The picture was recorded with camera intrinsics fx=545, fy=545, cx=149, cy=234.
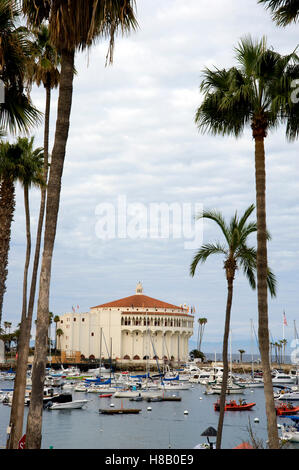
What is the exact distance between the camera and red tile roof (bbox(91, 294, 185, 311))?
16525 centimetres

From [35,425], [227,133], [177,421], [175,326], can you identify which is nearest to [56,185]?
[35,425]

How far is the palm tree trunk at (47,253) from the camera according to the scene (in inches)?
438

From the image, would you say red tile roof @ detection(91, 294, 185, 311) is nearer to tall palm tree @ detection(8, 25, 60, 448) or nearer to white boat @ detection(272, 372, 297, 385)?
white boat @ detection(272, 372, 297, 385)

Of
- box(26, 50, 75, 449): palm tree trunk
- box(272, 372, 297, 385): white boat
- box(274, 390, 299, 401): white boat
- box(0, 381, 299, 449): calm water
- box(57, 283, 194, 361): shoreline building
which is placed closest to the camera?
box(26, 50, 75, 449): palm tree trunk

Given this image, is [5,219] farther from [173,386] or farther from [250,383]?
[250,383]

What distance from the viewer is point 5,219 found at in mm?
20984

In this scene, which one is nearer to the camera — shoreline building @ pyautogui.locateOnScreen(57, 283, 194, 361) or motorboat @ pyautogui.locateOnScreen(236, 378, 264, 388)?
motorboat @ pyautogui.locateOnScreen(236, 378, 264, 388)

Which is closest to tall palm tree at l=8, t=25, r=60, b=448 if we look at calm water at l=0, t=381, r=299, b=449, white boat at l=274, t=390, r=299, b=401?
calm water at l=0, t=381, r=299, b=449

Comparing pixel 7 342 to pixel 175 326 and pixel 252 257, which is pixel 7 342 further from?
pixel 252 257

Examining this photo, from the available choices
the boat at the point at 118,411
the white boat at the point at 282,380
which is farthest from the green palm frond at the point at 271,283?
the white boat at the point at 282,380

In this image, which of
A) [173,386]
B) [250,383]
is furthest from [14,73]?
[250,383]

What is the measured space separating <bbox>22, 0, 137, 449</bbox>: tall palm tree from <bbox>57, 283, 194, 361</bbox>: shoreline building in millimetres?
147041

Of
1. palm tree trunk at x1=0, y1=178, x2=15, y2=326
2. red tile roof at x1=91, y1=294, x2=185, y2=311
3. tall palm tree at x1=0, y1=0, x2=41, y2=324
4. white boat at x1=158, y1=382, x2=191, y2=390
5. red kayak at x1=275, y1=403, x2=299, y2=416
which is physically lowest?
white boat at x1=158, y1=382, x2=191, y2=390
